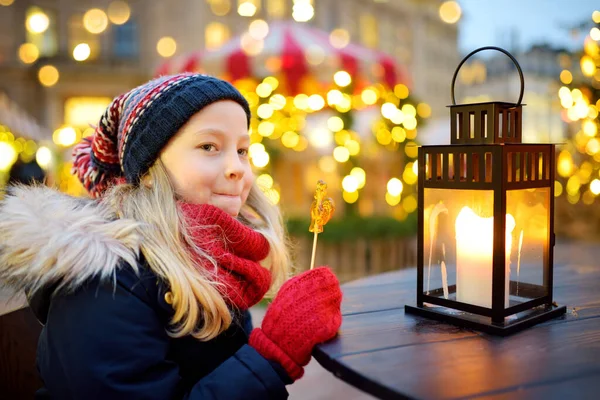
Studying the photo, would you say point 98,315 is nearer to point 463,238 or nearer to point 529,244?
point 463,238

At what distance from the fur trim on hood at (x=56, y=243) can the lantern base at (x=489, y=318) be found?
2.22ft

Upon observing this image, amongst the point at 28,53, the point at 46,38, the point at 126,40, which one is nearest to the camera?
the point at 28,53

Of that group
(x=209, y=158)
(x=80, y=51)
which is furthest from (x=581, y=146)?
(x=209, y=158)

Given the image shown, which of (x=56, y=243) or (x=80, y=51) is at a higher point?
(x=80, y=51)

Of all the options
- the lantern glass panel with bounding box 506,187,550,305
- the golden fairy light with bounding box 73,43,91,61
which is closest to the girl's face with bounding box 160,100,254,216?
the lantern glass panel with bounding box 506,187,550,305

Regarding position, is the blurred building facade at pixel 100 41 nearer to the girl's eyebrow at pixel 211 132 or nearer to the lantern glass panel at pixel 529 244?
the girl's eyebrow at pixel 211 132

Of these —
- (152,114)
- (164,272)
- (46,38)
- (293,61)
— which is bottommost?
(164,272)

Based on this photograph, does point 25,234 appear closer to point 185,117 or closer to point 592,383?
point 185,117

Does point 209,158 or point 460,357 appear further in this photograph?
point 209,158

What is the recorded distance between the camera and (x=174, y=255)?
1188 mm

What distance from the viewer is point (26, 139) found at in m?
7.58

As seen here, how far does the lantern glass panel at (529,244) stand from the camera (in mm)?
1199

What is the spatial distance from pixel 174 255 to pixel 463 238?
0.65 meters

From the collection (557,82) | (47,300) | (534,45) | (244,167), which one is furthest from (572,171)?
(47,300)
